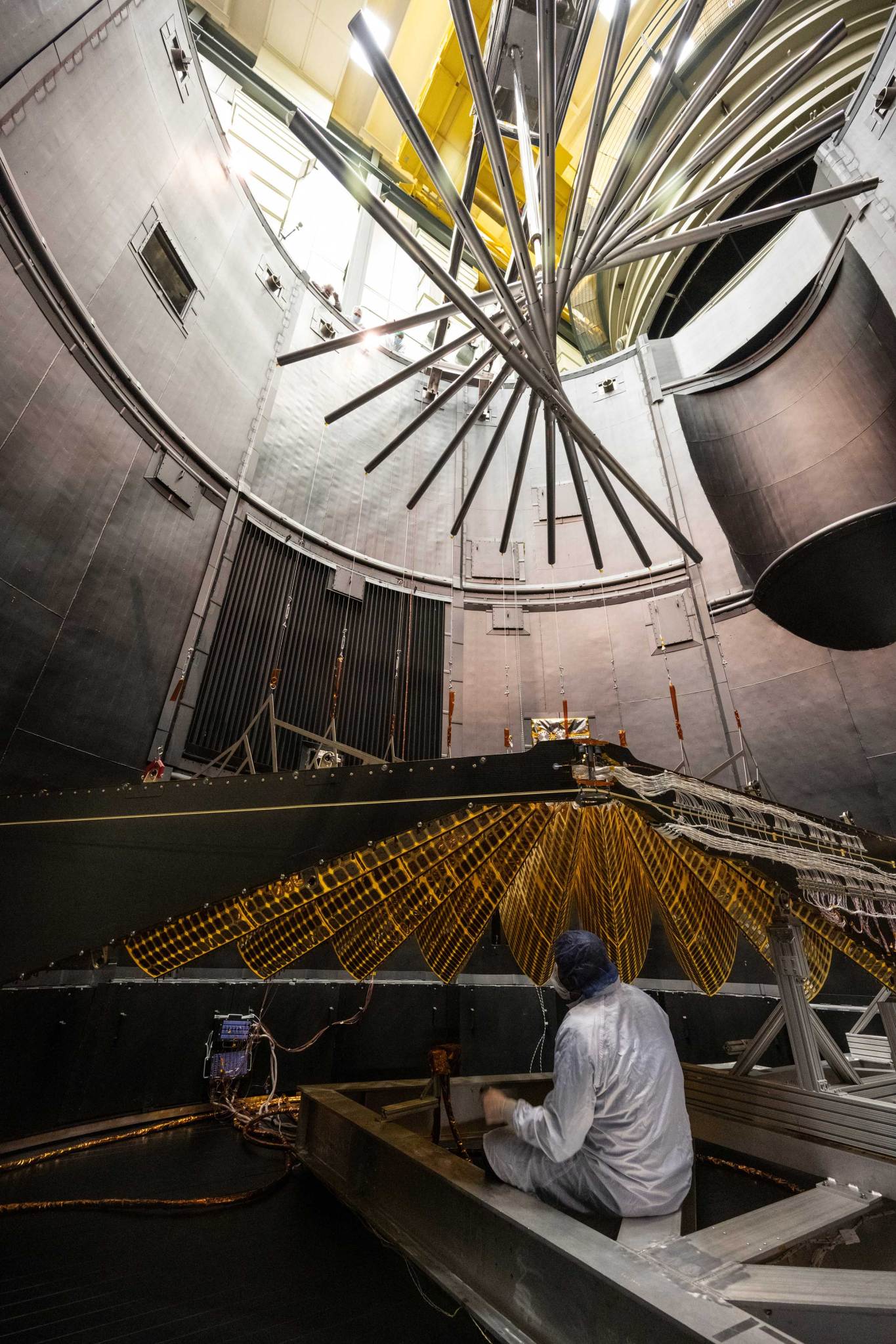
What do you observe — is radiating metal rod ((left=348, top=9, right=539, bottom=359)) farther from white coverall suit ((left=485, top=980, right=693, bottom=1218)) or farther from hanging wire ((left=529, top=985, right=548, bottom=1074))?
hanging wire ((left=529, top=985, right=548, bottom=1074))

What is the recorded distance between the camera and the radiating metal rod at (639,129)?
16.6 feet

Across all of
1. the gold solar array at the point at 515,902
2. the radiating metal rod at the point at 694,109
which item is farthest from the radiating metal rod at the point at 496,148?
the gold solar array at the point at 515,902

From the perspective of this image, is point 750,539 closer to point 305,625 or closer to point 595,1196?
point 305,625

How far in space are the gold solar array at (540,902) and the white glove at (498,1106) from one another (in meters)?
2.35

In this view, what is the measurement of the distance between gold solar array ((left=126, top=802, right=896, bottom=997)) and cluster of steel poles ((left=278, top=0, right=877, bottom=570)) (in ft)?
13.8

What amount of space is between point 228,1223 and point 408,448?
12.3 meters

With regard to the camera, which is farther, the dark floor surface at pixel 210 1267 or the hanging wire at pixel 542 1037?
the hanging wire at pixel 542 1037

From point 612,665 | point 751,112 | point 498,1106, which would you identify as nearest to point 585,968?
point 498,1106

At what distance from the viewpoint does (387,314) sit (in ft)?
47.3

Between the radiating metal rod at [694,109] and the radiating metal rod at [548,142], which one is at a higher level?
the radiating metal rod at [694,109]

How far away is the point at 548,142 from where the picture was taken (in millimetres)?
4957

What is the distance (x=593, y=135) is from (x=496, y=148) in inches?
52.4

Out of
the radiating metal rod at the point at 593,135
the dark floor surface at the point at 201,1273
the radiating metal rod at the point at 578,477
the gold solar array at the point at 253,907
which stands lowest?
the dark floor surface at the point at 201,1273

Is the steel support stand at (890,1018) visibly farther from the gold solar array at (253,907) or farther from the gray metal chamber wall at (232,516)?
the gold solar array at (253,907)
